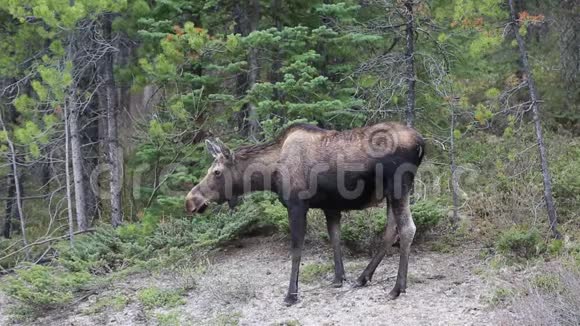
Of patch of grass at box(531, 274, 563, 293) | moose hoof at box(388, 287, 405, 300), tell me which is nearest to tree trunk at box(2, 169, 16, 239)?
moose hoof at box(388, 287, 405, 300)

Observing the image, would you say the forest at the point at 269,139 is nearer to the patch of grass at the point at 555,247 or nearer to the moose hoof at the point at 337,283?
the patch of grass at the point at 555,247

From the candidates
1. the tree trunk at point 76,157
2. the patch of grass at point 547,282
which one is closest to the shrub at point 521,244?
the patch of grass at point 547,282

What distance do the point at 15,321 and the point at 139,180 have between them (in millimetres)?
5436

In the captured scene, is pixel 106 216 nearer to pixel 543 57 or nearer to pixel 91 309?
pixel 91 309

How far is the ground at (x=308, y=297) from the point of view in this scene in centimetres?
892

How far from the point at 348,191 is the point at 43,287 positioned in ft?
16.0

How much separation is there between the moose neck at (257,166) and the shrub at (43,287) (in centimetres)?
299

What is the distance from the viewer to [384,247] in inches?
390

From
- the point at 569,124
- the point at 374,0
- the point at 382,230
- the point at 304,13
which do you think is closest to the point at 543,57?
the point at 569,124

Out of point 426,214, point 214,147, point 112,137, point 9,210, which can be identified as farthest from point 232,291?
point 9,210

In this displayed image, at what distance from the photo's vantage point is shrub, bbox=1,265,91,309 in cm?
1040

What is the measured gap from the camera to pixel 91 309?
1061cm

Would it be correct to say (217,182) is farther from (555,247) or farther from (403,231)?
(555,247)

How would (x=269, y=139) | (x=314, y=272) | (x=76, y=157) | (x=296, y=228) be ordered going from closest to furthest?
1. (x=296, y=228)
2. (x=314, y=272)
3. (x=269, y=139)
4. (x=76, y=157)
